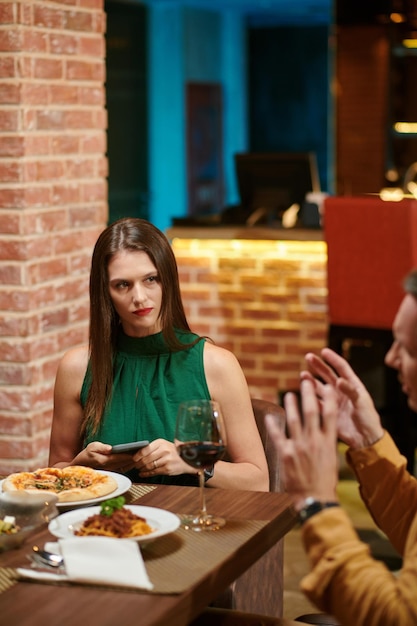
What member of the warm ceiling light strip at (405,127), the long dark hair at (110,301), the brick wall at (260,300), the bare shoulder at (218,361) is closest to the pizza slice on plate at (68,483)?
the long dark hair at (110,301)

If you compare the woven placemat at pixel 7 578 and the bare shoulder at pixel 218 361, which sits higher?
the bare shoulder at pixel 218 361

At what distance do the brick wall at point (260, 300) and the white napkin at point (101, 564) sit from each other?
3.82 m

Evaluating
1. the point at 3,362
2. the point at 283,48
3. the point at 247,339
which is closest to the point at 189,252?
the point at 247,339

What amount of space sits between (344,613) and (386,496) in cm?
44

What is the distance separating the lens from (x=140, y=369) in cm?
257

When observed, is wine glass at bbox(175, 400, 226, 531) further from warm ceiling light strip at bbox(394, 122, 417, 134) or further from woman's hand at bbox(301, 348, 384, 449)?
warm ceiling light strip at bbox(394, 122, 417, 134)

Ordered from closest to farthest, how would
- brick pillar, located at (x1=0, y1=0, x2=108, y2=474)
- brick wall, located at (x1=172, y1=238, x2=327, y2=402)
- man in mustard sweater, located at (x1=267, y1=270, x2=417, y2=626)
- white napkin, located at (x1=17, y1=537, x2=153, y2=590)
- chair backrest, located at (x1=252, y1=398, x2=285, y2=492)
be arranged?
man in mustard sweater, located at (x1=267, y1=270, x2=417, y2=626), white napkin, located at (x1=17, y1=537, x2=153, y2=590), chair backrest, located at (x1=252, y1=398, x2=285, y2=492), brick pillar, located at (x1=0, y1=0, x2=108, y2=474), brick wall, located at (x1=172, y1=238, x2=327, y2=402)

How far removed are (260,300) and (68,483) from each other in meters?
3.62

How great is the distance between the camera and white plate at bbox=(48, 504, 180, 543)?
1847 mm

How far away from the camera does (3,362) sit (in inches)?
132

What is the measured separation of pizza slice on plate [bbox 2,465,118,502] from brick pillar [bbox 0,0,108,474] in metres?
1.18

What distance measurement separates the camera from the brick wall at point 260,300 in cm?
554

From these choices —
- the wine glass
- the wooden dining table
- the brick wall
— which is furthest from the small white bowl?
the brick wall

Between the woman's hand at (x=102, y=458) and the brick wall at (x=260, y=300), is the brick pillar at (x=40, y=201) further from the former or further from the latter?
the brick wall at (x=260, y=300)
